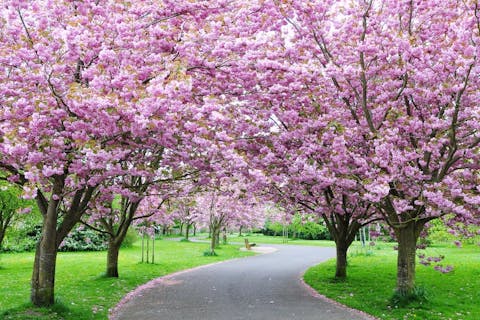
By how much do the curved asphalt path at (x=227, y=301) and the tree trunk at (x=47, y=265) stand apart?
1783 mm

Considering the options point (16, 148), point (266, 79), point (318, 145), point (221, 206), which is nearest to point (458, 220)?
point (318, 145)

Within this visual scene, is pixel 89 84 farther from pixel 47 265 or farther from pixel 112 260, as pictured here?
pixel 112 260

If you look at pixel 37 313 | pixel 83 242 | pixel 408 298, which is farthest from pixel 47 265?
pixel 83 242

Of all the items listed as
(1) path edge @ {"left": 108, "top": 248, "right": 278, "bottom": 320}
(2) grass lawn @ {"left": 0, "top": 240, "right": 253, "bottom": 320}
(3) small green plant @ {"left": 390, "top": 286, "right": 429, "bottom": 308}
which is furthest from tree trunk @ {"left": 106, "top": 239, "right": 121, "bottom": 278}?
(3) small green plant @ {"left": 390, "top": 286, "right": 429, "bottom": 308}

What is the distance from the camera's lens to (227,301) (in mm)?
12578

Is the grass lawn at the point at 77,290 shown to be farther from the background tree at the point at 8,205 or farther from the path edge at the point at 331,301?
the path edge at the point at 331,301

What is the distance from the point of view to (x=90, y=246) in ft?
130

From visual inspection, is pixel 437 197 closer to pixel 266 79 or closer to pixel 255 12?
pixel 266 79

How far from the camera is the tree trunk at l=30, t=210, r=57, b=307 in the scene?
1040cm

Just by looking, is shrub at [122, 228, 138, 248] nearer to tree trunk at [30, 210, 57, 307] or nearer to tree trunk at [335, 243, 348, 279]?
tree trunk at [335, 243, 348, 279]

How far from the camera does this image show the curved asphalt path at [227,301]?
10.5 meters

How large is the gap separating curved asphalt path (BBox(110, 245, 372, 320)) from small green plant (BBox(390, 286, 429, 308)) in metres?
1.43

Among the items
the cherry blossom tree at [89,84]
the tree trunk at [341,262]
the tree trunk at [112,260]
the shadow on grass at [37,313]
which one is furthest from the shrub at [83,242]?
the cherry blossom tree at [89,84]

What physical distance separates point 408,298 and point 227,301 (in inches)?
210
